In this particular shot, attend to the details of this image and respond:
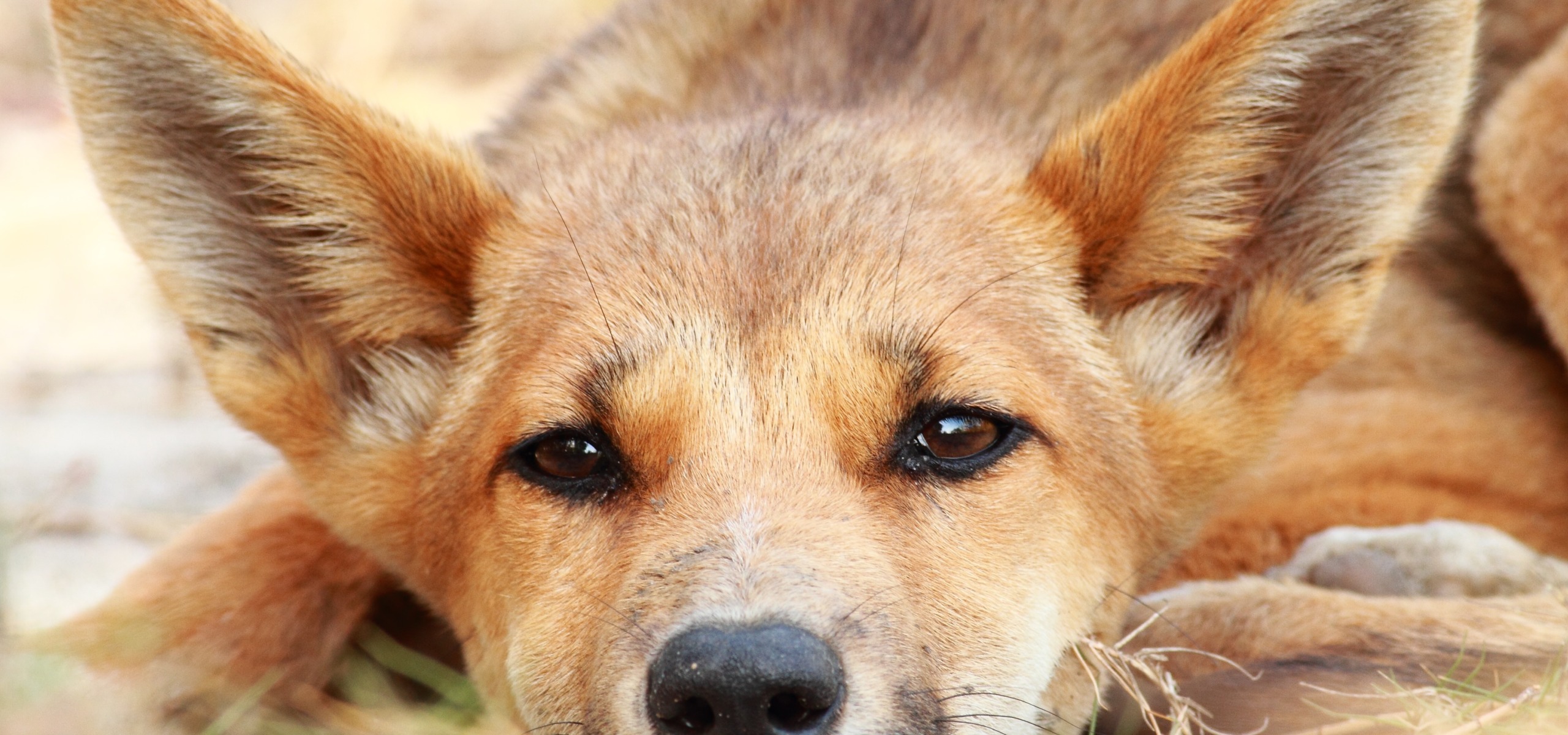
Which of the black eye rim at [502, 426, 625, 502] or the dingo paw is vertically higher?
the black eye rim at [502, 426, 625, 502]

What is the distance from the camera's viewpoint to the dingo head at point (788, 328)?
3258mm

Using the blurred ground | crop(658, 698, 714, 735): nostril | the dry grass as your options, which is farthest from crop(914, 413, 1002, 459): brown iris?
the blurred ground

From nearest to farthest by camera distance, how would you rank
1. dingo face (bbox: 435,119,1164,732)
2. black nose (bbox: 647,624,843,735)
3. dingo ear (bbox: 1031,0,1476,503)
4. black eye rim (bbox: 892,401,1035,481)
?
black nose (bbox: 647,624,843,735)
dingo face (bbox: 435,119,1164,732)
black eye rim (bbox: 892,401,1035,481)
dingo ear (bbox: 1031,0,1476,503)

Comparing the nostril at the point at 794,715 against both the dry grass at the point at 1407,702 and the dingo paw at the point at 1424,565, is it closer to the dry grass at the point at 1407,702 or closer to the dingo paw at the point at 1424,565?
the dry grass at the point at 1407,702

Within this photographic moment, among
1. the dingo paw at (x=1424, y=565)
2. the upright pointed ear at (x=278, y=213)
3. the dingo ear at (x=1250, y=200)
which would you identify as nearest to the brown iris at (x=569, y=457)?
the upright pointed ear at (x=278, y=213)

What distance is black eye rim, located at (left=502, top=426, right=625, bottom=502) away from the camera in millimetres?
3473

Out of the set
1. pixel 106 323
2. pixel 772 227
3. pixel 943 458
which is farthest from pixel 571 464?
A: pixel 106 323

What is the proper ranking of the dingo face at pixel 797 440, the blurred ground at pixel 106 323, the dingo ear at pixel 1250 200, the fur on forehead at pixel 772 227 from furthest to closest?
the blurred ground at pixel 106 323
the dingo ear at pixel 1250 200
the fur on forehead at pixel 772 227
the dingo face at pixel 797 440

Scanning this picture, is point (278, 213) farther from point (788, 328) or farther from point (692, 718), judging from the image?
point (692, 718)

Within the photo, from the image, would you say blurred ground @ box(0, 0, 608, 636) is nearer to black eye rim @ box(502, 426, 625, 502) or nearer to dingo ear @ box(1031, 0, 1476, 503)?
black eye rim @ box(502, 426, 625, 502)

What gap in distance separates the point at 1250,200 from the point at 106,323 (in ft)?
24.2

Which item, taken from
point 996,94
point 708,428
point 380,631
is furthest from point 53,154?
point 708,428

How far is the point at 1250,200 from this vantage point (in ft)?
12.9

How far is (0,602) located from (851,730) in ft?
8.88
